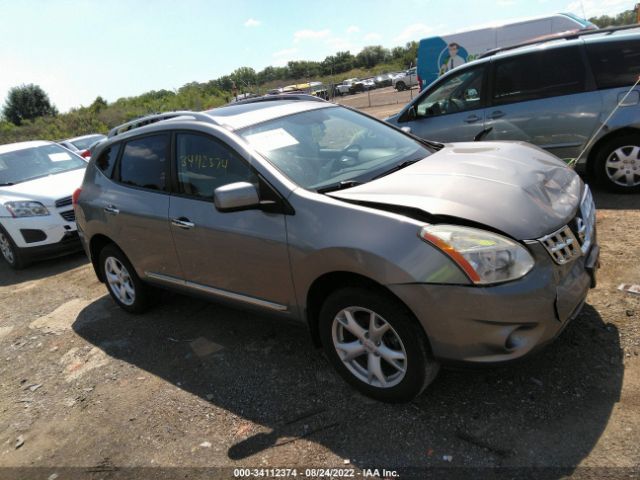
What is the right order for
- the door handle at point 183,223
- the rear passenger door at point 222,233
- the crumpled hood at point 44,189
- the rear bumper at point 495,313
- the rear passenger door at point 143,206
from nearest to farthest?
the rear bumper at point 495,313
the rear passenger door at point 222,233
the door handle at point 183,223
the rear passenger door at point 143,206
the crumpled hood at point 44,189

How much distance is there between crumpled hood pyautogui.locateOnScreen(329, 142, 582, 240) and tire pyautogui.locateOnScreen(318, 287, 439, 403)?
1.82ft

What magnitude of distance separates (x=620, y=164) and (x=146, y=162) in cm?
494

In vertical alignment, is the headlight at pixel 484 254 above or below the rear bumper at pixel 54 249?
above

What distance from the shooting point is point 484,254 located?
7.72ft

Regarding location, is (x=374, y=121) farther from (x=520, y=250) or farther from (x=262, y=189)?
(x=520, y=250)

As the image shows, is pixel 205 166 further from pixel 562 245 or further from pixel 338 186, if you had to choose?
pixel 562 245

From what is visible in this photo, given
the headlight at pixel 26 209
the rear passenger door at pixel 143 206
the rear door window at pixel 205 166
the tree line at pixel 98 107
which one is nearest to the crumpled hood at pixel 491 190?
the rear door window at pixel 205 166

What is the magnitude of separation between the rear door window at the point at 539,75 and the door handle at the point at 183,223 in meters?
4.34

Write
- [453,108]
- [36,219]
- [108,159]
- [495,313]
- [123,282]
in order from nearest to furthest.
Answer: [495,313] < [108,159] < [123,282] < [453,108] < [36,219]

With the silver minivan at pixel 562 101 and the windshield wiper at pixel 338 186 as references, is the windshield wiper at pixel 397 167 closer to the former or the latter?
the windshield wiper at pixel 338 186

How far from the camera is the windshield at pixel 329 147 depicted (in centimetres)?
318

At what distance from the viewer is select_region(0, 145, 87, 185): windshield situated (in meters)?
7.45

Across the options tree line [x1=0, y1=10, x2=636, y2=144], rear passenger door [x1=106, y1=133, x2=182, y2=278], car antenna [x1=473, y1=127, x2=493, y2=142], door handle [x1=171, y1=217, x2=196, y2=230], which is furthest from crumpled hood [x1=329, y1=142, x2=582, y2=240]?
tree line [x1=0, y1=10, x2=636, y2=144]

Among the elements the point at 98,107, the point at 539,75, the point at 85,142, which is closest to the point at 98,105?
the point at 98,107
